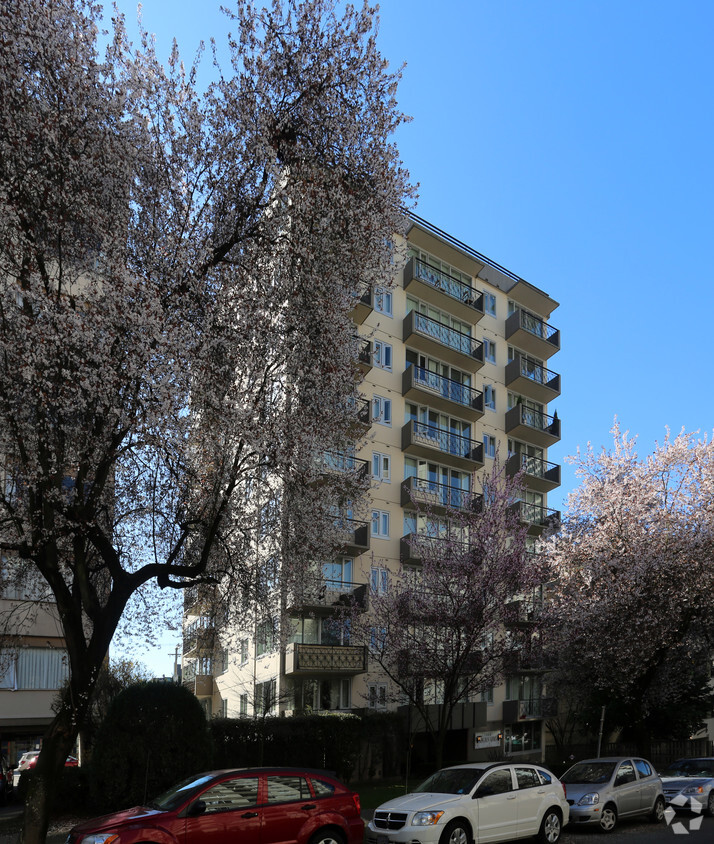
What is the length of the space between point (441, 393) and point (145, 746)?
23.1 m

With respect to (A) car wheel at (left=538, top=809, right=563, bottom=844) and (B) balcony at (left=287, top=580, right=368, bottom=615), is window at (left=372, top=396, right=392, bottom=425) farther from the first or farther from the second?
(A) car wheel at (left=538, top=809, right=563, bottom=844)

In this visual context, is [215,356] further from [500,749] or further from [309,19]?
[500,749]

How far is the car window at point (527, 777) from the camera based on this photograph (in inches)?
600

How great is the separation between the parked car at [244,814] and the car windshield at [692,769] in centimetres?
1305

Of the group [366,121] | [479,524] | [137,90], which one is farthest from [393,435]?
[137,90]

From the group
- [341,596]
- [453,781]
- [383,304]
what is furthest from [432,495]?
[453,781]

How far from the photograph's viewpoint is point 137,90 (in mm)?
13719

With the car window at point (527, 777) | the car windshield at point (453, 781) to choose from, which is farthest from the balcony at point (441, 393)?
the car windshield at point (453, 781)

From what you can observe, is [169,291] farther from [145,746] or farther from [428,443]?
[428,443]

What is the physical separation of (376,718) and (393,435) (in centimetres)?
1186

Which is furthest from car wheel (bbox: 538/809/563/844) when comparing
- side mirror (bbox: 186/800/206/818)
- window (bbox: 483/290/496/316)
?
window (bbox: 483/290/496/316)

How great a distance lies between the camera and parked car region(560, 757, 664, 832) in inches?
673

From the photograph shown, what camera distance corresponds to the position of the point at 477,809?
14.2 meters

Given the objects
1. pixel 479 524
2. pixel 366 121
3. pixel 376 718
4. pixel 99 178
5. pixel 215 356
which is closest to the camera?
pixel 99 178
